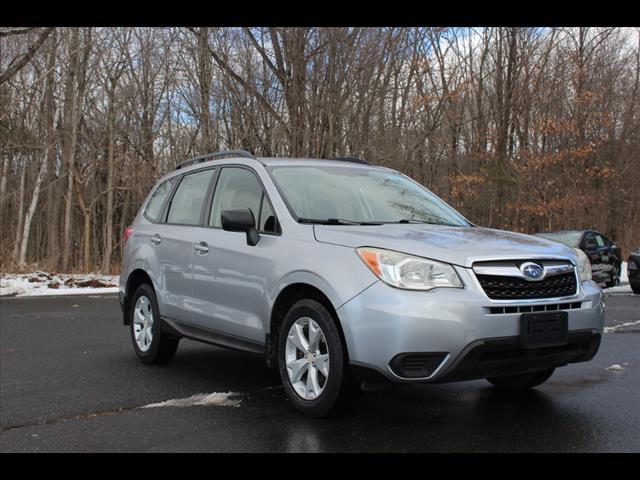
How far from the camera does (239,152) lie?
19.5ft

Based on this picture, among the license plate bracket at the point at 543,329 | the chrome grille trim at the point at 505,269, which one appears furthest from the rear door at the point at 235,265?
the license plate bracket at the point at 543,329

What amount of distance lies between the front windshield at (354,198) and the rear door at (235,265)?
24 cm

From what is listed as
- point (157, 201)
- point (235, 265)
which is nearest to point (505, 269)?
point (235, 265)

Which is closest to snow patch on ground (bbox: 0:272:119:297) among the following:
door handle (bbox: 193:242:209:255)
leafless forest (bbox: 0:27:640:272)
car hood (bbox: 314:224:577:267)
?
leafless forest (bbox: 0:27:640:272)

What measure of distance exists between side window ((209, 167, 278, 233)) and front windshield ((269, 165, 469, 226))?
20cm

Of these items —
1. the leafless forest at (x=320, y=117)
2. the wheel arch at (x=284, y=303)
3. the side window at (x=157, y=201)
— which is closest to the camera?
the wheel arch at (x=284, y=303)

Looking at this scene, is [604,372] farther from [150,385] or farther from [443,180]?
[443,180]

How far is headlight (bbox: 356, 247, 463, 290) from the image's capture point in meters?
3.96

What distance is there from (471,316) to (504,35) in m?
30.5

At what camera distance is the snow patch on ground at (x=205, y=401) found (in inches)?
195

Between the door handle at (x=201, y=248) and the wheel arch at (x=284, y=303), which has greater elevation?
the door handle at (x=201, y=248)

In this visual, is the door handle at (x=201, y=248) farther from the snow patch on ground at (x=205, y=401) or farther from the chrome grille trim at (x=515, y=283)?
the chrome grille trim at (x=515, y=283)
